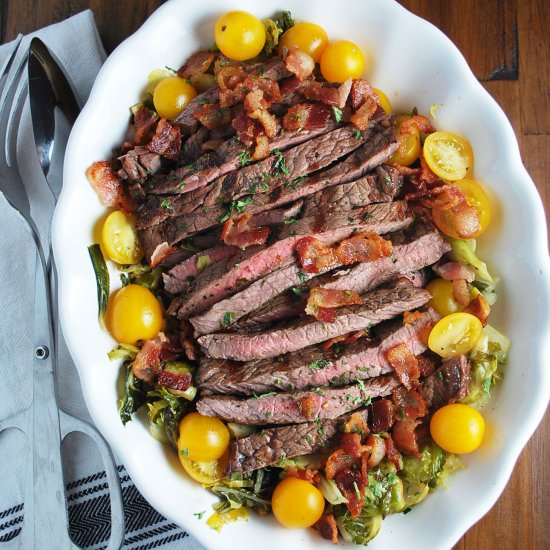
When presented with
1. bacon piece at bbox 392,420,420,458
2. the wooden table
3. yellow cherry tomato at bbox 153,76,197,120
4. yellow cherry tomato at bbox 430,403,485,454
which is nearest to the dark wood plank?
the wooden table

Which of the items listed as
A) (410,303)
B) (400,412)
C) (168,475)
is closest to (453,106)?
(410,303)

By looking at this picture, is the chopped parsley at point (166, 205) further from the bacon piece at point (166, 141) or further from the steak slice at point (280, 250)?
the steak slice at point (280, 250)

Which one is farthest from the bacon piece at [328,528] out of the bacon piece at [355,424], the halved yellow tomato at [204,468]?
the halved yellow tomato at [204,468]

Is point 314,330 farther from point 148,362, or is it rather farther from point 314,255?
point 148,362

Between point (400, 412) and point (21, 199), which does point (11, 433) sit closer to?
point (21, 199)

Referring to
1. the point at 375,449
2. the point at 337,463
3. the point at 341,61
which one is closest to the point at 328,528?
the point at 337,463

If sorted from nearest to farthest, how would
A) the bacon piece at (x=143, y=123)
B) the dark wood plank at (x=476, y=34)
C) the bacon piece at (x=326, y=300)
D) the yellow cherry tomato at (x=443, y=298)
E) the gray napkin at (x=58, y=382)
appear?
1. the bacon piece at (x=326, y=300)
2. the yellow cherry tomato at (x=443, y=298)
3. the bacon piece at (x=143, y=123)
4. the gray napkin at (x=58, y=382)
5. the dark wood plank at (x=476, y=34)
